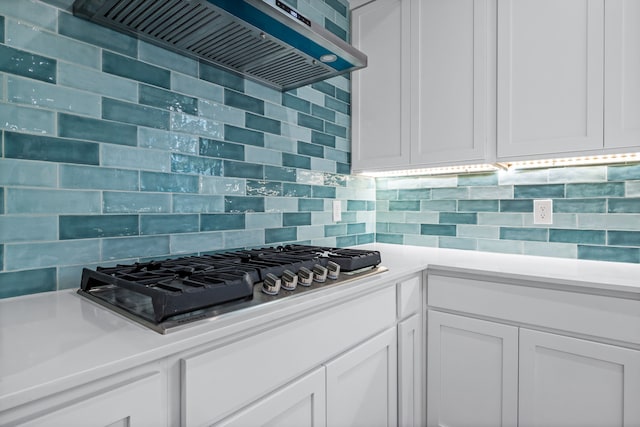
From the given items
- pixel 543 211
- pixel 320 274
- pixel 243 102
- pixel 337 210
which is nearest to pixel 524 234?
pixel 543 211

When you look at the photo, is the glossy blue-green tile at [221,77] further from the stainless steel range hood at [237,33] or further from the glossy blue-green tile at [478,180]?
the glossy blue-green tile at [478,180]

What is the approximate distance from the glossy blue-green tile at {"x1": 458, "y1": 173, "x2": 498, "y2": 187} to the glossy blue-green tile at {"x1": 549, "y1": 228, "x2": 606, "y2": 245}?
380mm

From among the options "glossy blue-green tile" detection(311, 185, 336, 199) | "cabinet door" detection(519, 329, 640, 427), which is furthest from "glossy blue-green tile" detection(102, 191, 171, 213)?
"cabinet door" detection(519, 329, 640, 427)

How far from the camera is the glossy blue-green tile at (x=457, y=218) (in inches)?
79.4

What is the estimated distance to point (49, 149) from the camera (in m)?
1.00

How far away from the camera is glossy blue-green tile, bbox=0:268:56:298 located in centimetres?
93

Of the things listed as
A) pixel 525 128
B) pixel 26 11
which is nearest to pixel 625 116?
pixel 525 128

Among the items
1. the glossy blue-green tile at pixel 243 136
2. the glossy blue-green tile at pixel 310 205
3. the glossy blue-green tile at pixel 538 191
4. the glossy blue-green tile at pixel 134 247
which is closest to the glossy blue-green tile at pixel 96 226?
the glossy blue-green tile at pixel 134 247

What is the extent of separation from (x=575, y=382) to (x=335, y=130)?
5.21ft

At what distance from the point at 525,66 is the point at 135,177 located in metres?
1.67

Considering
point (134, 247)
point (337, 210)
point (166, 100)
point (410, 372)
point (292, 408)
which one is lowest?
point (410, 372)

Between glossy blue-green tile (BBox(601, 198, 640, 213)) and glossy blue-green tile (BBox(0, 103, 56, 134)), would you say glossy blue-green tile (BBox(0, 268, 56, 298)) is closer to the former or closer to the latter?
glossy blue-green tile (BBox(0, 103, 56, 134))

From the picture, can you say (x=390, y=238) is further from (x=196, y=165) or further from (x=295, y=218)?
(x=196, y=165)

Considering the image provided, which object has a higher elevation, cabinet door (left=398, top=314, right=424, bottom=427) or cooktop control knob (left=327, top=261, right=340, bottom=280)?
cooktop control knob (left=327, top=261, right=340, bottom=280)
